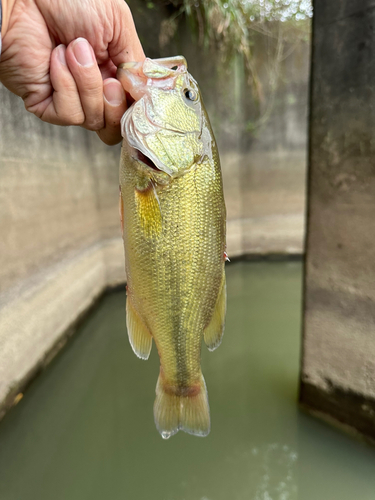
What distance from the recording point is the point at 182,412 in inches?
47.3

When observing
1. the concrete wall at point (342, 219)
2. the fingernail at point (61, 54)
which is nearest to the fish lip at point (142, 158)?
the fingernail at point (61, 54)

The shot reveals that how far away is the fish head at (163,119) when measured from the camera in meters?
0.97

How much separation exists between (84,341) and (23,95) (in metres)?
2.68

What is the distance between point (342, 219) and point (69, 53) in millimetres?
1530

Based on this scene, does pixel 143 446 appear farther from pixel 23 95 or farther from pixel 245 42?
pixel 245 42

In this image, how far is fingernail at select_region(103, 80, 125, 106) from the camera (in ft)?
3.44

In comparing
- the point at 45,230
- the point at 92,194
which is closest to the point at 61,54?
the point at 45,230

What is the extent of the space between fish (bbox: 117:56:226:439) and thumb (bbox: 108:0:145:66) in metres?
0.15

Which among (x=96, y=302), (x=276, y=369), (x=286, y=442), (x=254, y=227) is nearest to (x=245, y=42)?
(x=254, y=227)

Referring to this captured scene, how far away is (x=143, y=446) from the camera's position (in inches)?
86.4

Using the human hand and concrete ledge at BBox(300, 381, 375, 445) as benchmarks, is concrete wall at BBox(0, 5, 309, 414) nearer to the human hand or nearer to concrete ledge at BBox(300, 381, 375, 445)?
the human hand

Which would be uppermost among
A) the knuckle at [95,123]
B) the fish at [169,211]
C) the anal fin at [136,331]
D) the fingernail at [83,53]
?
the fingernail at [83,53]

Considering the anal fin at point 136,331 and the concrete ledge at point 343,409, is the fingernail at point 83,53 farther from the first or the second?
the concrete ledge at point 343,409

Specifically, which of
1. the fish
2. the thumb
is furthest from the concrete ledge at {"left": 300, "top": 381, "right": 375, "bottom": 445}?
the thumb
